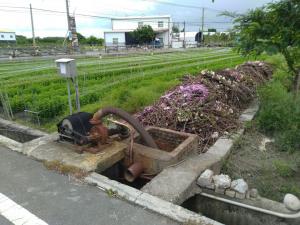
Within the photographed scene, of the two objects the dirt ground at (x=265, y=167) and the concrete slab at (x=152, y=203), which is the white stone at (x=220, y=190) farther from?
the concrete slab at (x=152, y=203)

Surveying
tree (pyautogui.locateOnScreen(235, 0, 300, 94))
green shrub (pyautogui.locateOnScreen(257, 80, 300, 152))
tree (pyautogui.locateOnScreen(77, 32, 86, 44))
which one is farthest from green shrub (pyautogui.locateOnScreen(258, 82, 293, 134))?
tree (pyautogui.locateOnScreen(77, 32, 86, 44))

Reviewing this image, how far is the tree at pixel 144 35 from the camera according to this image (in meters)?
63.1

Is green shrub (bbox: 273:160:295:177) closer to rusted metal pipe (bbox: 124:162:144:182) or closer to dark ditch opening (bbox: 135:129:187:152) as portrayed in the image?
dark ditch opening (bbox: 135:129:187:152)

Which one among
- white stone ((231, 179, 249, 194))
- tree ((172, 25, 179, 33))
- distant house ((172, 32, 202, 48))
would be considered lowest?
white stone ((231, 179, 249, 194))

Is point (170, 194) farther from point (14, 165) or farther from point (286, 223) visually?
point (14, 165)

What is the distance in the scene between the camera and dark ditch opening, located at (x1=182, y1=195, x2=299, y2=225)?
3.42 m

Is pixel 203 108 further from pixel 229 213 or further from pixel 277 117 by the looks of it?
pixel 229 213

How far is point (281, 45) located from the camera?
5516 millimetres

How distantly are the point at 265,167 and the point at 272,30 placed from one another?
2845 millimetres

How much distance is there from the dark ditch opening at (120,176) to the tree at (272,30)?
10.8ft

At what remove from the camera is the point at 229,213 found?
370cm

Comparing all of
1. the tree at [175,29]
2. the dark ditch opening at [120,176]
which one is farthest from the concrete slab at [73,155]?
the tree at [175,29]

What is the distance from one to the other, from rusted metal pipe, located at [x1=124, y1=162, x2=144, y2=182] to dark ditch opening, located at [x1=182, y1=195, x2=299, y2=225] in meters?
0.82

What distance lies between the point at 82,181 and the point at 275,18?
4846mm
